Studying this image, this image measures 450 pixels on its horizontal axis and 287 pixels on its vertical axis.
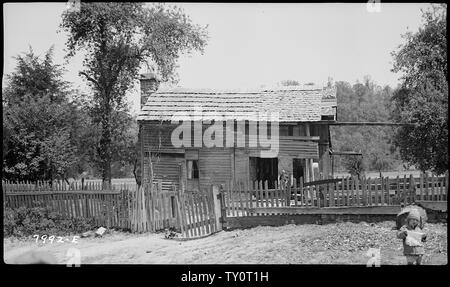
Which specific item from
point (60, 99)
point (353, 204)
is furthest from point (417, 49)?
point (60, 99)

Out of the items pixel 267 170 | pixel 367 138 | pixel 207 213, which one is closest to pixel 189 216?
pixel 207 213

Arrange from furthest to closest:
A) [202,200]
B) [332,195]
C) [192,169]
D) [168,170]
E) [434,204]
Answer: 1. [192,169]
2. [168,170]
3. [202,200]
4. [332,195]
5. [434,204]

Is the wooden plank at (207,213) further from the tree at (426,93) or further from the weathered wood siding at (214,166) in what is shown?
the tree at (426,93)

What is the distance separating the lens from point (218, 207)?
33.2ft

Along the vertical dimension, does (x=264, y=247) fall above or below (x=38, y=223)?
below

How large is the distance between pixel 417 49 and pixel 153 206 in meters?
10.6

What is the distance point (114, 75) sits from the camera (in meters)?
15.9

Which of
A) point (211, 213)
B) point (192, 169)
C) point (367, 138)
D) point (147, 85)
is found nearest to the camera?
point (211, 213)

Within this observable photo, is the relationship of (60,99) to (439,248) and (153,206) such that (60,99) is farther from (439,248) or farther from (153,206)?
(439,248)

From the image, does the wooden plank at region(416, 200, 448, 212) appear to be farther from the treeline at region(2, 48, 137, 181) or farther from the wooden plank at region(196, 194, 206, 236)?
the treeline at region(2, 48, 137, 181)

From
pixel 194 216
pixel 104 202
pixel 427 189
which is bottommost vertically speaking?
pixel 194 216

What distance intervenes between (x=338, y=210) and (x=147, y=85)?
33.3 ft

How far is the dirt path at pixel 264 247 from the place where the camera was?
7539 millimetres

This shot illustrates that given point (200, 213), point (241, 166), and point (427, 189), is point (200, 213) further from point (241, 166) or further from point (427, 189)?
point (427, 189)
